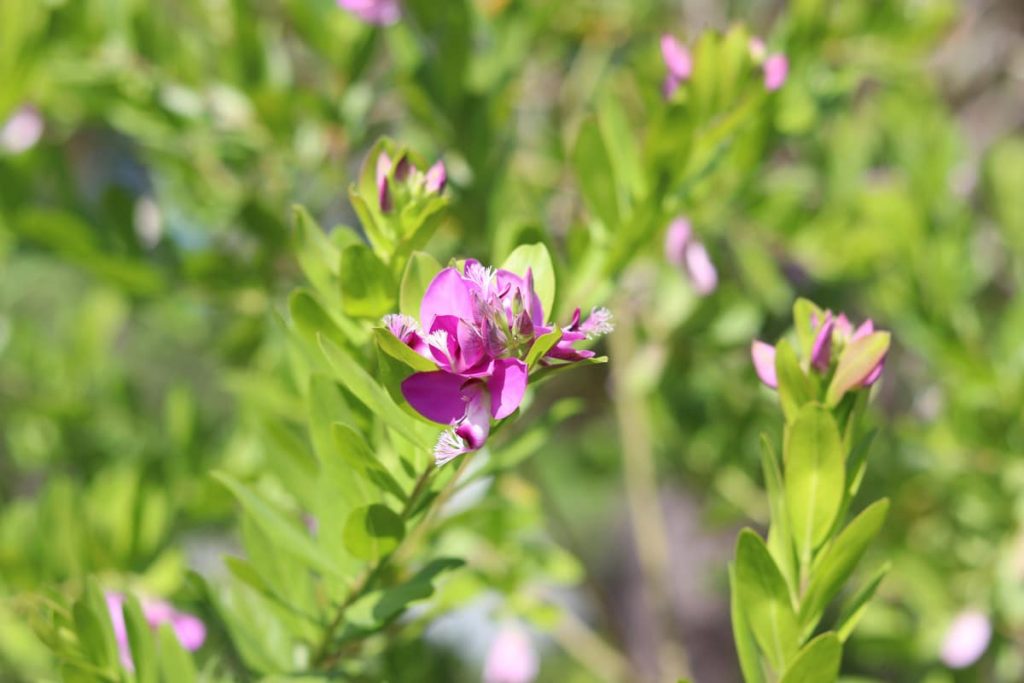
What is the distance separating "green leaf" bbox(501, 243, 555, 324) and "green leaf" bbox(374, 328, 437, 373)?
72 mm

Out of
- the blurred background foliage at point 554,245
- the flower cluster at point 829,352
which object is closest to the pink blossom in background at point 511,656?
the blurred background foliage at point 554,245

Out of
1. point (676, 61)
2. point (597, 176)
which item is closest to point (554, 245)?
point (597, 176)

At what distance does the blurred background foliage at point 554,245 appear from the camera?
0.88 meters

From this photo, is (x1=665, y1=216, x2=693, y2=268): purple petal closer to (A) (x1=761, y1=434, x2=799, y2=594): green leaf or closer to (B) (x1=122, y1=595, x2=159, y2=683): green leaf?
(A) (x1=761, y1=434, x2=799, y2=594): green leaf

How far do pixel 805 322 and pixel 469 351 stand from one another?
0.20m

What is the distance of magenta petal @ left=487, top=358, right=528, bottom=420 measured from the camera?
0.46 meters

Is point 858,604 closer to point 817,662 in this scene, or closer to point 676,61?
point 817,662

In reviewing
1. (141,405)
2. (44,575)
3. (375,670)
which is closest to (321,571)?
(375,670)

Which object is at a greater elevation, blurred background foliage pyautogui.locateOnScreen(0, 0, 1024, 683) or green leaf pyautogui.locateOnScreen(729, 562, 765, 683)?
blurred background foliage pyautogui.locateOnScreen(0, 0, 1024, 683)

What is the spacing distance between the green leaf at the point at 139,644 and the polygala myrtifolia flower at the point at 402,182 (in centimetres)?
25

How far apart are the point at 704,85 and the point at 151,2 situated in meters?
0.66

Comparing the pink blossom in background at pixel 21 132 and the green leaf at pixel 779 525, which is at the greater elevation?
the pink blossom in background at pixel 21 132

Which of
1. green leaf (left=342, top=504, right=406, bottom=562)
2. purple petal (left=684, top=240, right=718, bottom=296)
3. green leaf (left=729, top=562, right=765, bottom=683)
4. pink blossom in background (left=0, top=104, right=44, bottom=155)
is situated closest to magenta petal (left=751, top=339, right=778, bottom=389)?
green leaf (left=729, top=562, right=765, bottom=683)

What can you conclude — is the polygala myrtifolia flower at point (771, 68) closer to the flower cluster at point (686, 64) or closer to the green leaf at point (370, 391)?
the flower cluster at point (686, 64)
